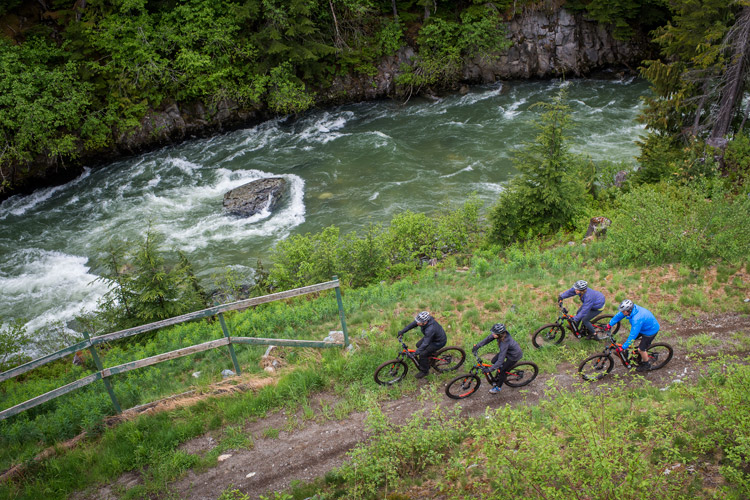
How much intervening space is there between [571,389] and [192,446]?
666cm

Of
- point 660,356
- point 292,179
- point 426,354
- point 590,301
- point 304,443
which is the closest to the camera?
point 304,443

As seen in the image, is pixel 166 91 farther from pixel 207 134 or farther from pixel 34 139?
pixel 34 139

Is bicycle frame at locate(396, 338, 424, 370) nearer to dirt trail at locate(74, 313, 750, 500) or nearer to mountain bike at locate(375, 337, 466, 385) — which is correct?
mountain bike at locate(375, 337, 466, 385)

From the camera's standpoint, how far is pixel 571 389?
28.1 feet

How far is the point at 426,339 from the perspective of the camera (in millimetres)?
8672

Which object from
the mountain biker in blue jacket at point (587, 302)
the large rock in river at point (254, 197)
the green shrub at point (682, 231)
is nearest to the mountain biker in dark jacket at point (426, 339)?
the mountain biker in blue jacket at point (587, 302)

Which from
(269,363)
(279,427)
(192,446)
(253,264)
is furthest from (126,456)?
(253,264)

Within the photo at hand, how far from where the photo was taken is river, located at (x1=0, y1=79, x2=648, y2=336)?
64.5ft

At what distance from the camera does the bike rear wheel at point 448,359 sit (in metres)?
9.05

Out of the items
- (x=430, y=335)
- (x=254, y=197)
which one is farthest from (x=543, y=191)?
(x=254, y=197)

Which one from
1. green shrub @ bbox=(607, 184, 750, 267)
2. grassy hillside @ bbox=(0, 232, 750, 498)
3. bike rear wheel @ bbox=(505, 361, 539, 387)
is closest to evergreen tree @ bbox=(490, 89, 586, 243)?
grassy hillside @ bbox=(0, 232, 750, 498)

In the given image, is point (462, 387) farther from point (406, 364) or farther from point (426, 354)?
point (406, 364)

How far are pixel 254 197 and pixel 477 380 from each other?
16.4 m

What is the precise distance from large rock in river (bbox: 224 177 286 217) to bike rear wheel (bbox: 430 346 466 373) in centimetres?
1481
